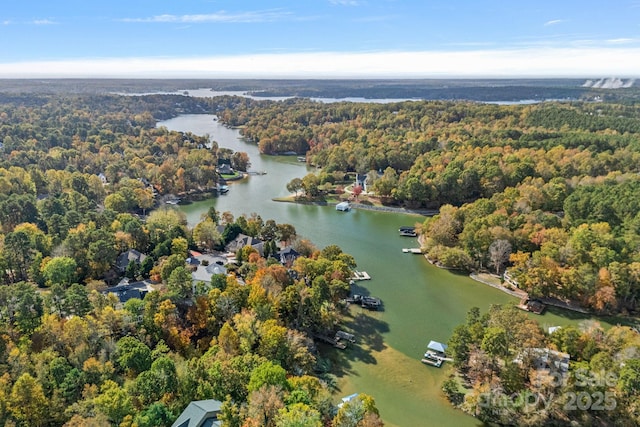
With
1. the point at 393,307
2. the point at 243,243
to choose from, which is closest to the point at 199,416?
the point at 393,307

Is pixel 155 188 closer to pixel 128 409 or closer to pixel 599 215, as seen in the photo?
pixel 128 409

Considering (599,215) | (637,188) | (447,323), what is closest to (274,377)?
(447,323)

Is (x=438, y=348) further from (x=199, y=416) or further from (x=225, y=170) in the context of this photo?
(x=225, y=170)

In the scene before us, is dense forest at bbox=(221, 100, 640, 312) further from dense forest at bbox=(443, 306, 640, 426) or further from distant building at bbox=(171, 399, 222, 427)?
distant building at bbox=(171, 399, 222, 427)

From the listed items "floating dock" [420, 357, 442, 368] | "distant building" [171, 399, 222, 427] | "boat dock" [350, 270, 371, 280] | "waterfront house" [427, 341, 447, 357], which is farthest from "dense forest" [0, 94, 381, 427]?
"waterfront house" [427, 341, 447, 357]

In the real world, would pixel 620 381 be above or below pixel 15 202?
below

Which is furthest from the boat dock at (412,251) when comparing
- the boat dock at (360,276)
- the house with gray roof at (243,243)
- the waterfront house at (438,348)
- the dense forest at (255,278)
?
the waterfront house at (438,348)

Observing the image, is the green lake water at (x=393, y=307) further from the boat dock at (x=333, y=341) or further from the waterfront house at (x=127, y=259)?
the waterfront house at (x=127, y=259)
